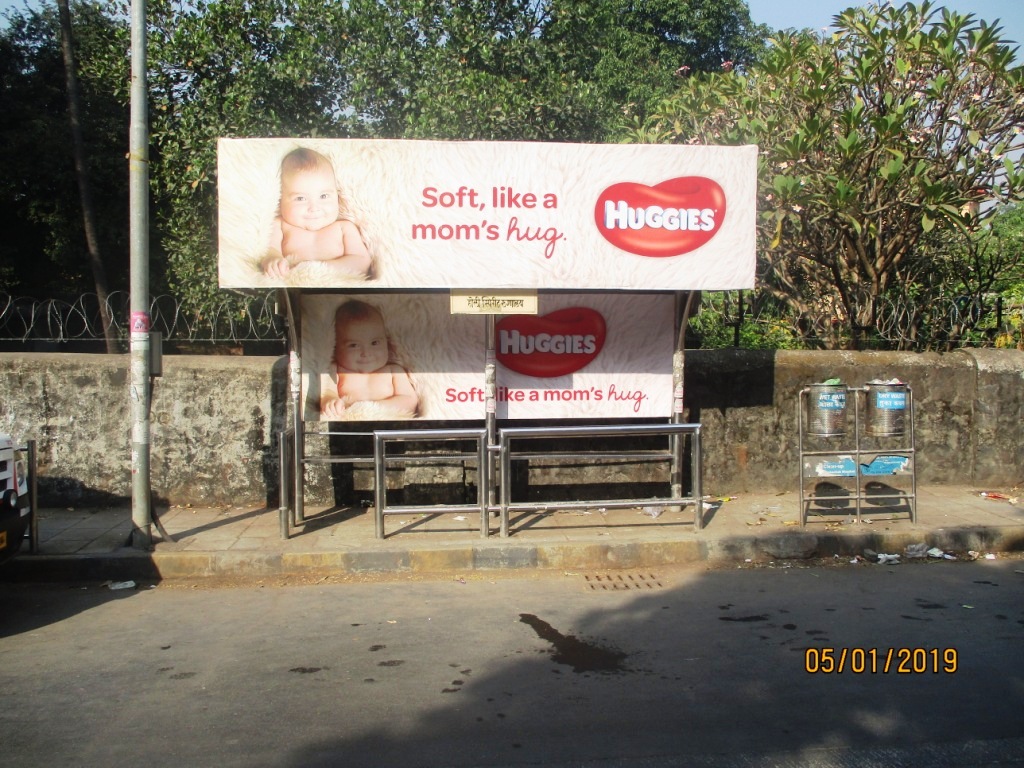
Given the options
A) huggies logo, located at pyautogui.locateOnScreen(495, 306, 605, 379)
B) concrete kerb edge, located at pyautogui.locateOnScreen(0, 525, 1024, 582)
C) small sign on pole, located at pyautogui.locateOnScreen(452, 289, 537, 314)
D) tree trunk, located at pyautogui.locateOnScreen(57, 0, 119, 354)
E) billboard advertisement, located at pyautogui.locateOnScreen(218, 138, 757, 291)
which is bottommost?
concrete kerb edge, located at pyautogui.locateOnScreen(0, 525, 1024, 582)

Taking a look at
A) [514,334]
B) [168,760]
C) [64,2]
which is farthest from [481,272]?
[64,2]

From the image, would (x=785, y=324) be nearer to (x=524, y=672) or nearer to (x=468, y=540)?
(x=468, y=540)

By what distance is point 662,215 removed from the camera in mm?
7395

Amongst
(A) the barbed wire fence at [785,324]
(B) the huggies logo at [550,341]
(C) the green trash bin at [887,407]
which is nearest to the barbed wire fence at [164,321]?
(A) the barbed wire fence at [785,324]

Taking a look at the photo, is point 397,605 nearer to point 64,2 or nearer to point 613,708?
point 613,708

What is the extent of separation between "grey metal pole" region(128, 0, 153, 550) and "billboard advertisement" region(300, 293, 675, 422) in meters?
1.30

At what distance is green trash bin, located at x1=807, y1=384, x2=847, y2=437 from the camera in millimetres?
7867

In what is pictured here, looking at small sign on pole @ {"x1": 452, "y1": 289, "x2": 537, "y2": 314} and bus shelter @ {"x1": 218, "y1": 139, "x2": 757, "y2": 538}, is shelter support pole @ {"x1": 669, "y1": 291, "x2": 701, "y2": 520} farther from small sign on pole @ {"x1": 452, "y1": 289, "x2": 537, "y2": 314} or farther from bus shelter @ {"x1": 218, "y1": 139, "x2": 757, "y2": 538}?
small sign on pole @ {"x1": 452, "y1": 289, "x2": 537, "y2": 314}

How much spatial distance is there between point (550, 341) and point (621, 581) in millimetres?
2333

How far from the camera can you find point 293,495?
866 cm

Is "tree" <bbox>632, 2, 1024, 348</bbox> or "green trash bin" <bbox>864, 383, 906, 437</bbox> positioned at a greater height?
"tree" <bbox>632, 2, 1024, 348</bbox>

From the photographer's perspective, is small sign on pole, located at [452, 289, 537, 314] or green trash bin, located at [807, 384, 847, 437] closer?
small sign on pole, located at [452, 289, 537, 314]

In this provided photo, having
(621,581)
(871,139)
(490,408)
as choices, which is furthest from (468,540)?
(871,139)
